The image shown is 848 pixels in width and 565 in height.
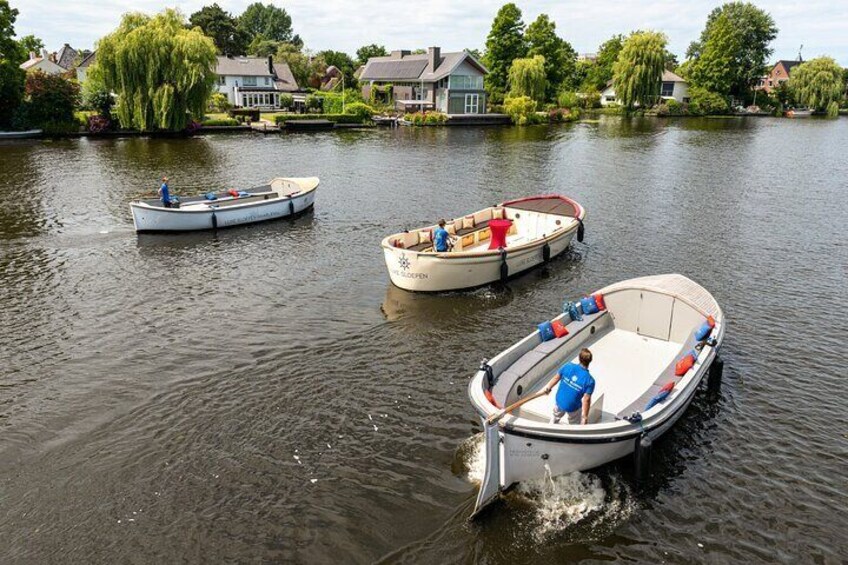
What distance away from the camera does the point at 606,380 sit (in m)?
15.5

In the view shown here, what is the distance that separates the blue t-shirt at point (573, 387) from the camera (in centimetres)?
1215

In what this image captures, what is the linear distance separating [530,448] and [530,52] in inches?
4309

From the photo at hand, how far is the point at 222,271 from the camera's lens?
2573 centimetres

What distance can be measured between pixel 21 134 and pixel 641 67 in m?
91.0

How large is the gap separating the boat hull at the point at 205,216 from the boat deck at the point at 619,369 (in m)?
21.1

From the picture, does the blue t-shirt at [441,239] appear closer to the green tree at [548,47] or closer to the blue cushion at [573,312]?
the blue cushion at [573,312]

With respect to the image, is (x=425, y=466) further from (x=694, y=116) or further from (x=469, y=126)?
(x=694, y=116)

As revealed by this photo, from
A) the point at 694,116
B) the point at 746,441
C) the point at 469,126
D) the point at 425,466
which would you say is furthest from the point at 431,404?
the point at 694,116

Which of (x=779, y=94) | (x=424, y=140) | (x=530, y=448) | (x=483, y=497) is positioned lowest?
(x=483, y=497)

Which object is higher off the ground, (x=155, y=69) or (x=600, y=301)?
(x=155, y=69)

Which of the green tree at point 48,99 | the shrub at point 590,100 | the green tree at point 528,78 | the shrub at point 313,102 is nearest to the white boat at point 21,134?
the green tree at point 48,99

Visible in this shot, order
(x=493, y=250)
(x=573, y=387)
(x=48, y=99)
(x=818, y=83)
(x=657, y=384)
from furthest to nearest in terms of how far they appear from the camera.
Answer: (x=818, y=83) → (x=48, y=99) → (x=493, y=250) → (x=657, y=384) → (x=573, y=387)

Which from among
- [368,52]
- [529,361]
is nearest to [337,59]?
[368,52]

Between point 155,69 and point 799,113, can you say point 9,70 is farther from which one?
point 799,113
